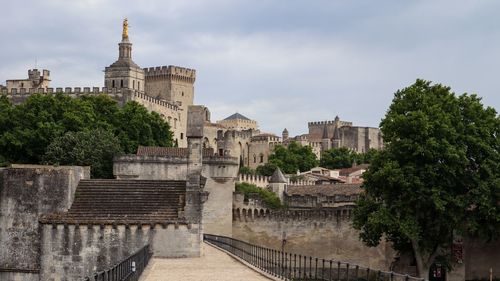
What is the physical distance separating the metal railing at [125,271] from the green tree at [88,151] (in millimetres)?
28384

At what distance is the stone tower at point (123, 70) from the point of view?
113m

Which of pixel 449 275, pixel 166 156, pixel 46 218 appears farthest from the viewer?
pixel 166 156

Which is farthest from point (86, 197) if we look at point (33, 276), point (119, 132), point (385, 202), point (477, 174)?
point (119, 132)

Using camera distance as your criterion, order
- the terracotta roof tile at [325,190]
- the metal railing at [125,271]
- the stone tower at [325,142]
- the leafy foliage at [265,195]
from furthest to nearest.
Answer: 1. the stone tower at [325,142]
2. the terracotta roof tile at [325,190]
3. the leafy foliage at [265,195]
4. the metal railing at [125,271]

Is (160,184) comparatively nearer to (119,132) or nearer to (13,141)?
(13,141)

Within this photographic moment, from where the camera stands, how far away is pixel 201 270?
2953 centimetres

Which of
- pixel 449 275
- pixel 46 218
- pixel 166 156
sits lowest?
pixel 449 275

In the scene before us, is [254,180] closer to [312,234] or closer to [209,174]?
[312,234]

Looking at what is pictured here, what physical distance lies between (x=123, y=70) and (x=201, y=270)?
3378 inches

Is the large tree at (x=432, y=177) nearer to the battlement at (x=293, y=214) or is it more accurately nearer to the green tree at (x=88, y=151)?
the battlement at (x=293, y=214)

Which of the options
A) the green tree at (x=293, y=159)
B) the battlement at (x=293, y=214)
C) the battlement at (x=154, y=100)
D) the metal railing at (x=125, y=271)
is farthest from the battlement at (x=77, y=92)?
the metal railing at (x=125, y=271)

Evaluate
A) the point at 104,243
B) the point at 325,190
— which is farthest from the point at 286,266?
the point at 325,190

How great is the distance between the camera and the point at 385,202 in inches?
1805

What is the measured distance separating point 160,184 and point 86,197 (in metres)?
3.34
